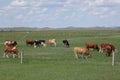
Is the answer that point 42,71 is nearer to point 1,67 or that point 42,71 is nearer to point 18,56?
point 1,67

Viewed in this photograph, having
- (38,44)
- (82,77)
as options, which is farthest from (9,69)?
(38,44)

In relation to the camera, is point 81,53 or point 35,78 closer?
point 35,78

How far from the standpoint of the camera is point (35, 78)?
21.2 m

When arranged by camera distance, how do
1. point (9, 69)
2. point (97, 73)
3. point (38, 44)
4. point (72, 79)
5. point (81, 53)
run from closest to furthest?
point (72, 79), point (97, 73), point (9, 69), point (81, 53), point (38, 44)

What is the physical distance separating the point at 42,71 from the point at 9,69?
8.76ft

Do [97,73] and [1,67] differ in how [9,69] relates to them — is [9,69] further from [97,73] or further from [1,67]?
[97,73]

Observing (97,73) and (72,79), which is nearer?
(72,79)

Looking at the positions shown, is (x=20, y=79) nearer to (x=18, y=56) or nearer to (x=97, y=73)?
(x=97, y=73)

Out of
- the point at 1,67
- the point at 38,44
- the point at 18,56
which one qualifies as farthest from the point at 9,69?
the point at 38,44

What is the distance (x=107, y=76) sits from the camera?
870 inches

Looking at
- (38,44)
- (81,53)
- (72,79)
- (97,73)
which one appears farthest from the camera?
(38,44)

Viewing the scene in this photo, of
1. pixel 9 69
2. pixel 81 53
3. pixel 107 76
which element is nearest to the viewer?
pixel 107 76

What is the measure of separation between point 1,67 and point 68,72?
580 centimetres

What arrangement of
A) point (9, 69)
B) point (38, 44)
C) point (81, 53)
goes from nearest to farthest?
point (9, 69) → point (81, 53) → point (38, 44)
